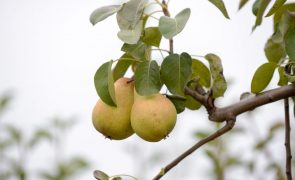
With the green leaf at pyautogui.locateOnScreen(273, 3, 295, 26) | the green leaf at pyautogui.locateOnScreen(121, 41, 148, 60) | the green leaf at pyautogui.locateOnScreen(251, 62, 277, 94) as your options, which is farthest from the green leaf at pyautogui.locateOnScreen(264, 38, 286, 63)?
the green leaf at pyautogui.locateOnScreen(121, 41, 148, 60)

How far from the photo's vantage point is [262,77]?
48.1 inches

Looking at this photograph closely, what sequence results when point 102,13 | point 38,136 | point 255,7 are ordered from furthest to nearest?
point 38,136, point 255,7, point 102,13

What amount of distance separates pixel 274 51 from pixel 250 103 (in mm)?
310

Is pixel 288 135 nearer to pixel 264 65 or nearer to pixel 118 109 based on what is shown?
pixel 264 65

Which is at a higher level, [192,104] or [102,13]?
[102,13]

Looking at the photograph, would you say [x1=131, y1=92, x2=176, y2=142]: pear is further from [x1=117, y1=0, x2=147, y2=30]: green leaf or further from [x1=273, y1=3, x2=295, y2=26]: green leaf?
[x1=273, y1=3, x2=295, y2=26]: green leaf

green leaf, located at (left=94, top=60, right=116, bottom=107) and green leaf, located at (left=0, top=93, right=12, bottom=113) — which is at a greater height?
green leaf, located at (left=94, top=60, right=116, bottom=107)

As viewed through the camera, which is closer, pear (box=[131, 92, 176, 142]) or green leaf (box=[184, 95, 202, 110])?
pear (box=[131, 92, 176, 142])

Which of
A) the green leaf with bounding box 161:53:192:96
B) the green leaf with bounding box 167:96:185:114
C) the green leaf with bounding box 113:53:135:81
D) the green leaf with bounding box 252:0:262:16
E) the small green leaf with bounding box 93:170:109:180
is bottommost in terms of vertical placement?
the small green leaf with bounding box 93:170:109:180

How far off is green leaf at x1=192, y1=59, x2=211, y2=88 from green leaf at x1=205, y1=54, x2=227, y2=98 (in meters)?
0.09

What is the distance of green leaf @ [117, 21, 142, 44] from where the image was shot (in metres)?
1.04

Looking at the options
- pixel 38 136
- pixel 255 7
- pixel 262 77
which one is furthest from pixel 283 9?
pixel 38 136

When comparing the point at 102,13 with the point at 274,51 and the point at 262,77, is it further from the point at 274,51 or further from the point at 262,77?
the point at 274,51

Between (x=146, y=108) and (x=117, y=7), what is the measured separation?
0.77 ft
